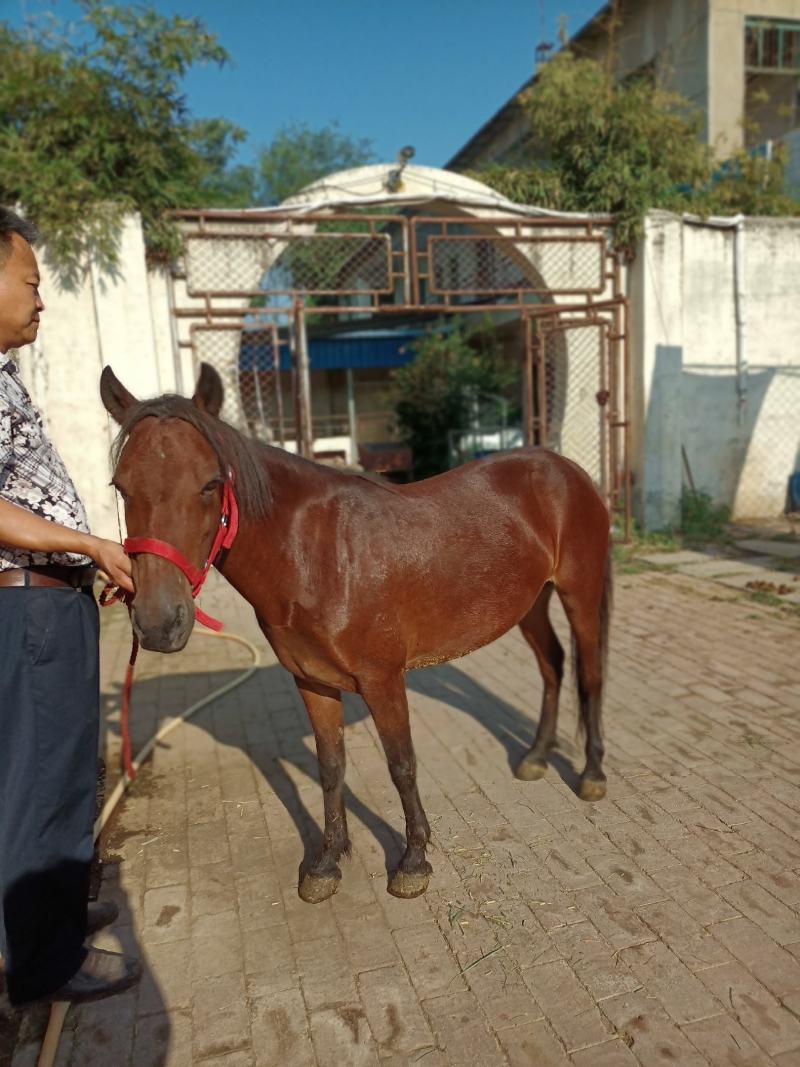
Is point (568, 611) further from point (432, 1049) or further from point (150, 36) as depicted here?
point (150, 36)

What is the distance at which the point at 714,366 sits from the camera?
9477 mm

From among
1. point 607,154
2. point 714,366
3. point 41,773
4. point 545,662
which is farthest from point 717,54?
point 41,773

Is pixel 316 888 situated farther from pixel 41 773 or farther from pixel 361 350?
pixel 361 350

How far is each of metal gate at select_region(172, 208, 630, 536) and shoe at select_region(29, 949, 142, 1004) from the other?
530 centimetres

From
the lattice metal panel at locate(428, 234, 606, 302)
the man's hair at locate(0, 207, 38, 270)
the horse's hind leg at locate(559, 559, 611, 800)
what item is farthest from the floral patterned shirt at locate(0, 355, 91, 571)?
the lattice metal panel at locate(428, 234, 606, 302)

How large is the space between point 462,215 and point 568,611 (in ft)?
23.7

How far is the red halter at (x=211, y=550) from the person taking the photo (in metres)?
1.91

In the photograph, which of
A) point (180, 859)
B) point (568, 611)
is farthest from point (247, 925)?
point (568, 611)

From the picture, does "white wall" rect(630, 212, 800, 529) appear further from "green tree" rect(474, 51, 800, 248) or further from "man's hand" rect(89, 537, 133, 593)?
"man's hand" rect(89, 537, 133, 593)

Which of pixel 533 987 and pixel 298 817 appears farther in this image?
pixel 298 817

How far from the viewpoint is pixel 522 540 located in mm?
3111

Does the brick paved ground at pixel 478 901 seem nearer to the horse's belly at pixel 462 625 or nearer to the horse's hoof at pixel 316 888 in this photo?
the horse's hoof at pixel 316 888

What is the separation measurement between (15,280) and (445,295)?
22.0 ft

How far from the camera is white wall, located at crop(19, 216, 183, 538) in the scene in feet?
23.6
